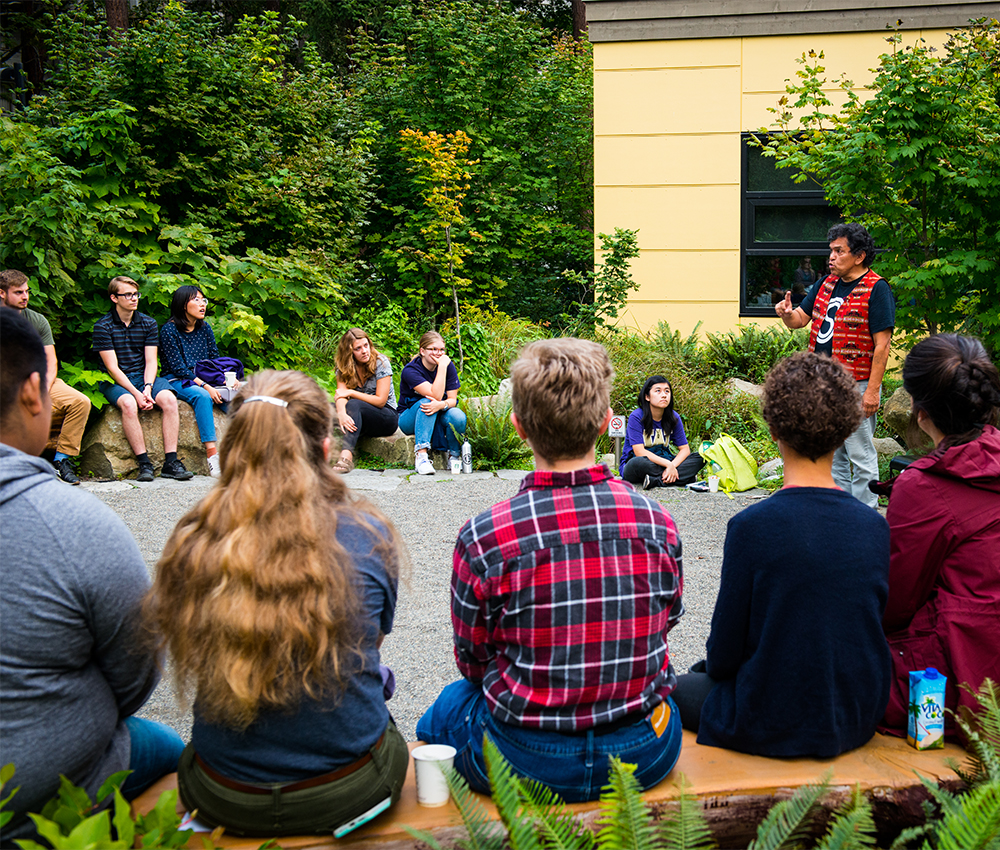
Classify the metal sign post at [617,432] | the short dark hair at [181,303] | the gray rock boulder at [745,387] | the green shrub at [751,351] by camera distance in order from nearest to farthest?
the metal sign post at [617,432] < the short dark hair at [181,303] < the gray rock boulder at [745,387] < the green shrub at [751,351]

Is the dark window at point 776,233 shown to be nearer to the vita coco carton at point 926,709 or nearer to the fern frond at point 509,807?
the vita coco carton at point 926,709

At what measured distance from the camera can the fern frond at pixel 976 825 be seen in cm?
147

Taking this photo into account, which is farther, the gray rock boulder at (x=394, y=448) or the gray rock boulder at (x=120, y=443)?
the gray rock boulder at (x=394, y=448)

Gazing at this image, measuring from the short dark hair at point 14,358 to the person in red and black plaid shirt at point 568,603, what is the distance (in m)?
1.07

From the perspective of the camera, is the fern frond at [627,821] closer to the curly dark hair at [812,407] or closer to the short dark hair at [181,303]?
the curly dark hair at [812,407]

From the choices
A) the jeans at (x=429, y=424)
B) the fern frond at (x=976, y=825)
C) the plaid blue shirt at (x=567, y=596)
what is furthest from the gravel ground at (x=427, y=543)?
the fern frond at (x=976, y=825)

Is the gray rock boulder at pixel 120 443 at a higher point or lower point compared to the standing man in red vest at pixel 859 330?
lower

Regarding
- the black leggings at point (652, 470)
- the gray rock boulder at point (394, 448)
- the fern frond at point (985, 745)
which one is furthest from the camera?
the gray rock boulder at point (394, 448)

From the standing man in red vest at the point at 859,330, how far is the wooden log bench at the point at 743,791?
3.26m

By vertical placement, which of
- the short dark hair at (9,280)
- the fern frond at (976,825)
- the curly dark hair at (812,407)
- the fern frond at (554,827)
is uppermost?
the short dark hair at (9,280)

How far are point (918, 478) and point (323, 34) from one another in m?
18.1

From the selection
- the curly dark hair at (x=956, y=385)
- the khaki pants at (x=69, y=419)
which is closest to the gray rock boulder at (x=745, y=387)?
the khaki pants at (x=69, y=419)

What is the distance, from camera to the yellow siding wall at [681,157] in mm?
10250

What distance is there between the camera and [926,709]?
2.24m
